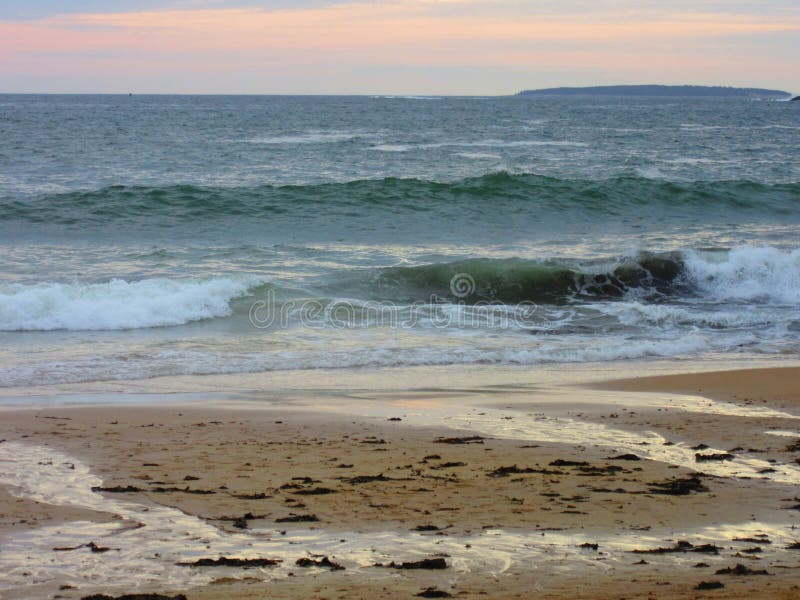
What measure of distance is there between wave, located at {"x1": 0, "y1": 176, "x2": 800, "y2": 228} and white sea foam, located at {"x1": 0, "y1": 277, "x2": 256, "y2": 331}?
22.3 ft

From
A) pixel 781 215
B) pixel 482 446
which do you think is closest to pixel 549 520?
pixel 482 446

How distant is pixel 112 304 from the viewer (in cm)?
1185

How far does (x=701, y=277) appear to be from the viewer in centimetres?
1575

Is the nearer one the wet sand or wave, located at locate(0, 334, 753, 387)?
the wet sand

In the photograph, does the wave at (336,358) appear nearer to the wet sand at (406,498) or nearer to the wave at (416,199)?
the wet sand at (406,498)

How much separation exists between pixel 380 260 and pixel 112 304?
579 cm

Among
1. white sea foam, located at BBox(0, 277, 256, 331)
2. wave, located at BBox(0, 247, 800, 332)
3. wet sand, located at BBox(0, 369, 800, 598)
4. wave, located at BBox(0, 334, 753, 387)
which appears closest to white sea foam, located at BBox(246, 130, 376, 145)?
wave, located at BBox(0, 247, 800, 332)

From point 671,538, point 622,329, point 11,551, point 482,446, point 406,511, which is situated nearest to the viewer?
point 11,551

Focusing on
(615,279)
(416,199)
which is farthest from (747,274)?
(416,199)

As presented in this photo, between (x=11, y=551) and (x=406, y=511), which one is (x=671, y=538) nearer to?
(x=406, y=511)

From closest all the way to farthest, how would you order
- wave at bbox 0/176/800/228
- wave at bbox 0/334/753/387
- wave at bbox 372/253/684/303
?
wave at bbox 0/334/753/387
wave at bbox 372/253/684/303
wave at bbox 0/176/800/228

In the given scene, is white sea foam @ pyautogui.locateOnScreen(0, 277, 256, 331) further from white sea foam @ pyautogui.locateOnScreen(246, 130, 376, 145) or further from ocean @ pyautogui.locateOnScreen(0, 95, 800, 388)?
white sea foam @ pyautogui.locateOnScreen(246, 130, 376, 145)

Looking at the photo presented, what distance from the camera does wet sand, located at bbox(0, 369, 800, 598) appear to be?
3980mm

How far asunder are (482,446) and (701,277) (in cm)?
1061
